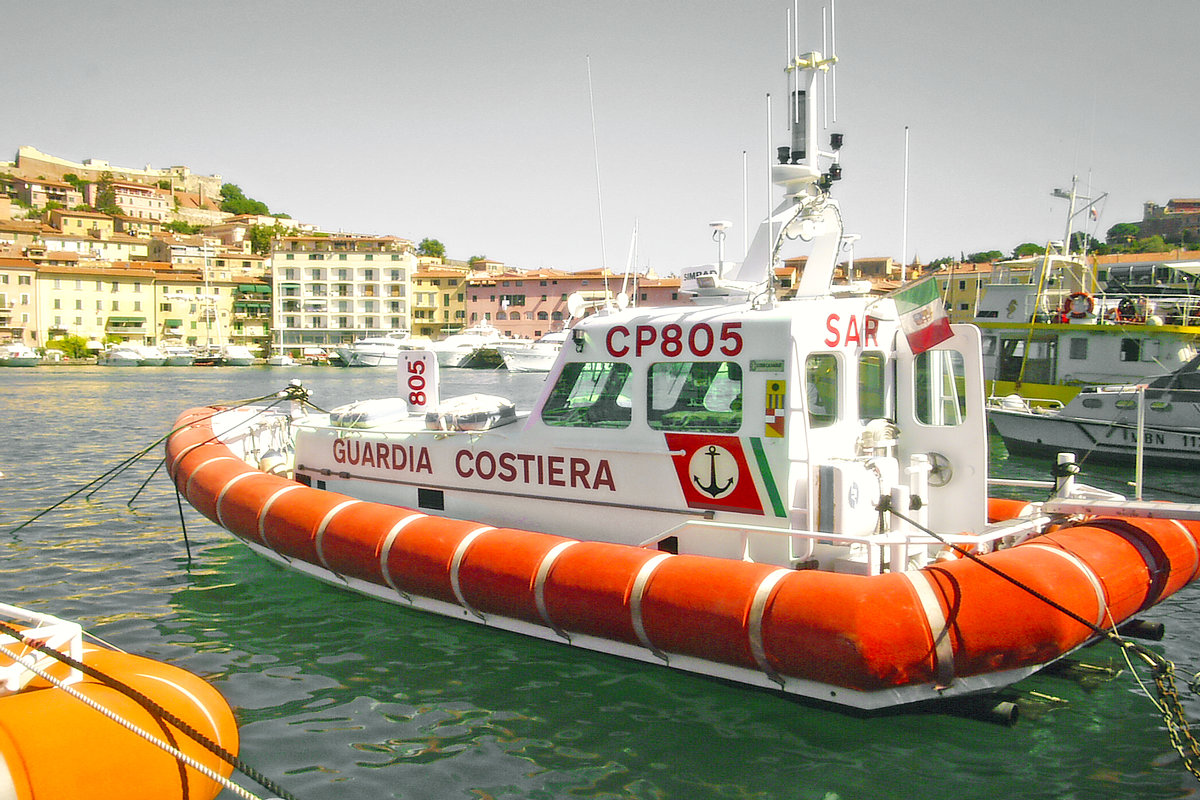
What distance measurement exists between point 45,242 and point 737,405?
113 metres

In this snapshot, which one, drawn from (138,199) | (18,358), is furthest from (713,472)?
(138,199)

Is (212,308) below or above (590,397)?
above

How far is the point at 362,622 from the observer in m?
7.78

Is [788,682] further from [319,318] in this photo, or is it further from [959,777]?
[319,318]

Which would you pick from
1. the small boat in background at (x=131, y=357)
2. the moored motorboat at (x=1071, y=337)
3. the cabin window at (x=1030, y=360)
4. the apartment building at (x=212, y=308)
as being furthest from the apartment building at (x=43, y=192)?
the cabin window at (x=1030, y=360)

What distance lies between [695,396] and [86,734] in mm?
4385

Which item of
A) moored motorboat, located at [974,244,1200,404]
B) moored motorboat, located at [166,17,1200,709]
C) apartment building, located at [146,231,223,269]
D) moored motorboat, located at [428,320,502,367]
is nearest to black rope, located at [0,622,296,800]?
moored motorboat, located at [166,17,1200,709]

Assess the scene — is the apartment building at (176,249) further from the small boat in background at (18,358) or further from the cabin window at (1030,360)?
the cabin window at (1030,360)

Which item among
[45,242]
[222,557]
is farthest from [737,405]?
[45,242]

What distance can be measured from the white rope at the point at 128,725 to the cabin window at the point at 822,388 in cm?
442

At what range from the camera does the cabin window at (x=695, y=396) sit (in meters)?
6.48

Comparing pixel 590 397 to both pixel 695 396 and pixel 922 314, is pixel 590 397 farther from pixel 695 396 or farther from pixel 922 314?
pixel 922 314

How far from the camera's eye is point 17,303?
78875 mm

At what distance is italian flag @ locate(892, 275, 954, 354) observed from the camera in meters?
6.16
